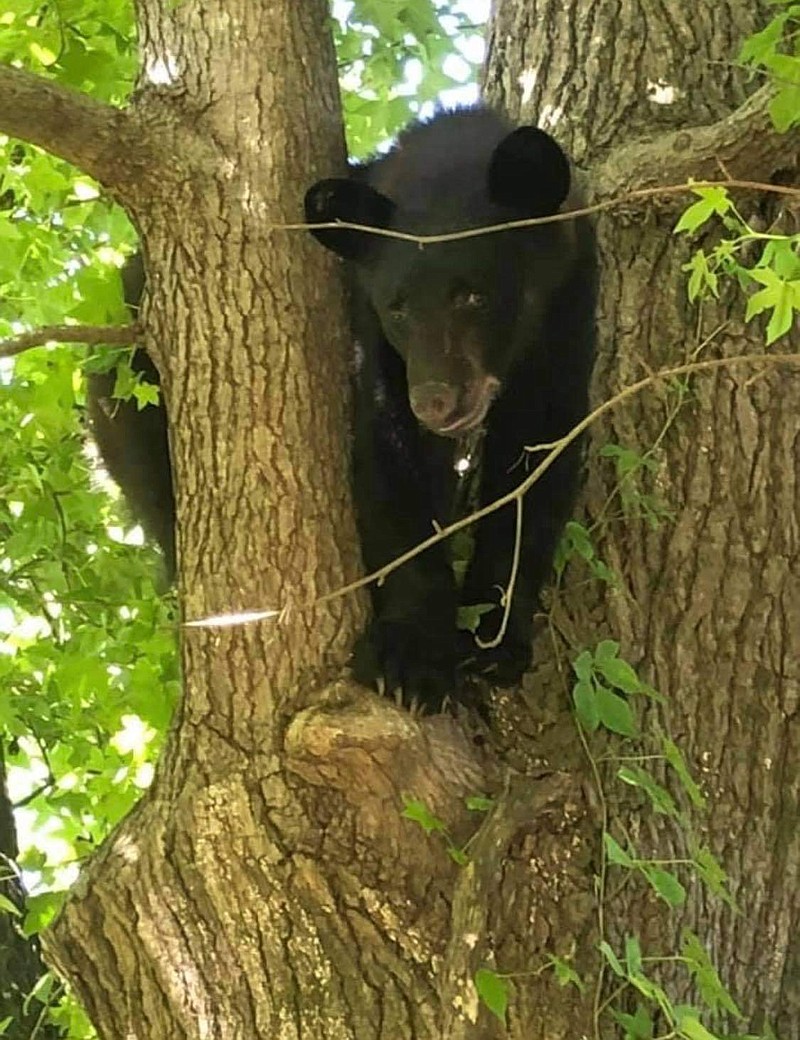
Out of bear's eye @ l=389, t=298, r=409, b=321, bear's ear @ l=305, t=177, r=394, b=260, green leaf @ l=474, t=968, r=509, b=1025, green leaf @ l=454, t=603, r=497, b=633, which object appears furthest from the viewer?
green leaf @ l=454, t=603, r=497, b=633

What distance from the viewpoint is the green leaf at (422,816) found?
8.60 ft

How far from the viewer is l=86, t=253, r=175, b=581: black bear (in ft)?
12.2

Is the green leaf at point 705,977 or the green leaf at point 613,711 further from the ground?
the green leaf at point 613,711

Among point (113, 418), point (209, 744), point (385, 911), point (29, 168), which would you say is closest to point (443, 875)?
point (385, 911)

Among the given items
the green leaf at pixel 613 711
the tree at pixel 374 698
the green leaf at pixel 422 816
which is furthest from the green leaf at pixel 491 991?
the green leaf at pixel 613 711

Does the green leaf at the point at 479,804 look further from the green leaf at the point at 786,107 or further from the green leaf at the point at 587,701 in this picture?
the green leaf at the point at 786,107

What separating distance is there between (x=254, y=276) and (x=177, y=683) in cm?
101

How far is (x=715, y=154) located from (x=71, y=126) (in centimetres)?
125

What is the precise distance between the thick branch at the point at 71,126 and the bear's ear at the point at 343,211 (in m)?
0.35

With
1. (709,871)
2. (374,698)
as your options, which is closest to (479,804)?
(374,698)

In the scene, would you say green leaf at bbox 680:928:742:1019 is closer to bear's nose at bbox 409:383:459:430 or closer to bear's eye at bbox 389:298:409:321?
bear's nose at bbox 409:383:459:430

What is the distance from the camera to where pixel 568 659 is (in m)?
3.06

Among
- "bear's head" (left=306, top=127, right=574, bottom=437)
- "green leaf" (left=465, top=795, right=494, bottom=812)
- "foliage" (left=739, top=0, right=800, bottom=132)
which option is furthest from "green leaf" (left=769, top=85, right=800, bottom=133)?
"green leaf" (left=465, top=795, right=494, bottom=812)

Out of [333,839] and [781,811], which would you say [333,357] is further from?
[781,811]
